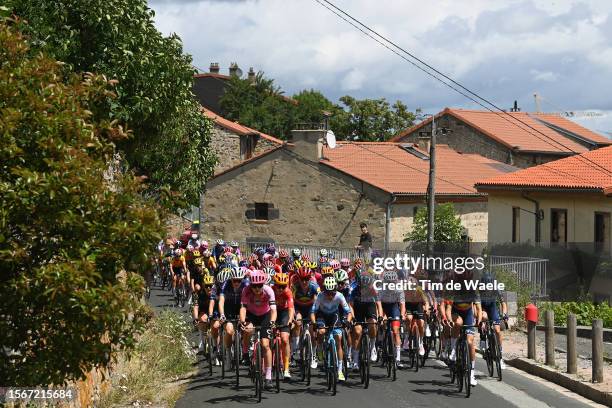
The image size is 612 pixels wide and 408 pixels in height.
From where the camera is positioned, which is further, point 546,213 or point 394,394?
point 546,213

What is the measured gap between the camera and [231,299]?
16125 millimetres

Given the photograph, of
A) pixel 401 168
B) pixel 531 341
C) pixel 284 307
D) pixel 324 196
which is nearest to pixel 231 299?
pixel 284 307

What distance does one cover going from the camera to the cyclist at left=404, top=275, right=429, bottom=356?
59.2 ft

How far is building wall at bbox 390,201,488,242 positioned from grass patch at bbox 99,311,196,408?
24.9 metres

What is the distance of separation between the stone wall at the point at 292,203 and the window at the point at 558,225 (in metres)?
8.58

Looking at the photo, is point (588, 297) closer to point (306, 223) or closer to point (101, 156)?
point (306, 223)

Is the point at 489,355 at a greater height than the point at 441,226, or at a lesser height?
lesser

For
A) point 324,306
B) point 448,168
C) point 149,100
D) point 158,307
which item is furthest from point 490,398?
point 448,168

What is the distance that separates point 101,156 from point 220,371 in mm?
9319

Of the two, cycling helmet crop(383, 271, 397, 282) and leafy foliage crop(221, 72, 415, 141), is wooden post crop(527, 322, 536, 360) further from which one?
leafy foliage crop(221, 72, 415, 141)

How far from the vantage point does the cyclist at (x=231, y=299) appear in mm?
15758

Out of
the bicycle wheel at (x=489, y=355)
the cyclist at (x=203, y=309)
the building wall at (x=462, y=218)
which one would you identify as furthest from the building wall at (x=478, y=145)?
the bicycle wheel at (x=489, y=355)

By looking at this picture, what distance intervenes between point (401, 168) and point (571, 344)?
104 ft

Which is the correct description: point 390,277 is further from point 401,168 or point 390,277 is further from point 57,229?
point 401,168
